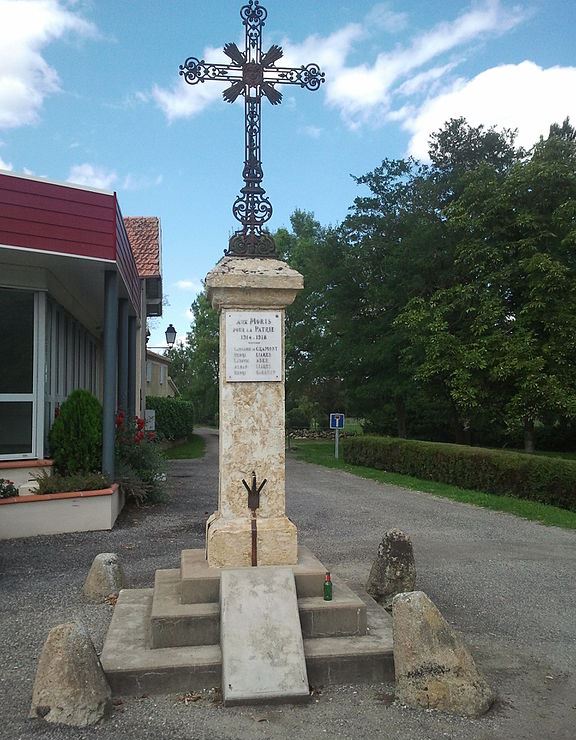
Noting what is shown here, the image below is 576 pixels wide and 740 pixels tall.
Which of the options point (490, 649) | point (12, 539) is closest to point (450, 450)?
point (12, 539)

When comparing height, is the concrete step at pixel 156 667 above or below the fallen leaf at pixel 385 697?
above

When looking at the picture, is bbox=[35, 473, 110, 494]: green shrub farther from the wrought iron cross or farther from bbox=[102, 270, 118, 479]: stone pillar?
the wrought iron cross

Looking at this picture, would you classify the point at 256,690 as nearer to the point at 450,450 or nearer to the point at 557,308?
the point at 450,450

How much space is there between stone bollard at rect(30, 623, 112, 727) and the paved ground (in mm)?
79

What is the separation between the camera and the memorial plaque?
5.23 m

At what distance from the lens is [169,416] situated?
32938 mm

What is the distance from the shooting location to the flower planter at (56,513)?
365 inches

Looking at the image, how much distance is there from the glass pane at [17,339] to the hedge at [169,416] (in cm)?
1947

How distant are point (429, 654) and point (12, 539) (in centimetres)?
687

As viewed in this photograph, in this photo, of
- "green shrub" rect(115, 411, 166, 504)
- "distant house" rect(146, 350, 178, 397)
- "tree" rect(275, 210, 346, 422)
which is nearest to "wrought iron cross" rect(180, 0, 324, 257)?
"green shrub" rect(115, 411, 166, 504)

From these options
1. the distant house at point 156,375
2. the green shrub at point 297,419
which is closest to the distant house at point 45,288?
the distant house at point 156,375

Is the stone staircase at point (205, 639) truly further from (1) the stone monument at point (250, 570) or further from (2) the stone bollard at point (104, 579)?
(2) the stone bollard at point (104, 579)

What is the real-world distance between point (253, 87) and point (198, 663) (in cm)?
437

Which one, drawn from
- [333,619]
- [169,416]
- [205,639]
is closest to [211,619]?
[205,639]
